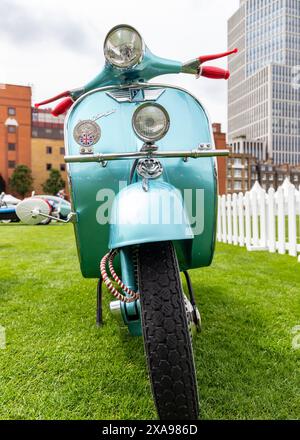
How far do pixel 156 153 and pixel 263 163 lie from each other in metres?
77.6

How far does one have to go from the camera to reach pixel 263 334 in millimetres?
1934

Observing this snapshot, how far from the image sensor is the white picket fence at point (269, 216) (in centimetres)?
459

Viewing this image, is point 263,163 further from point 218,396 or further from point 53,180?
point 218,396

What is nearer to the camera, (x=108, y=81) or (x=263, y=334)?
(x=108, y=81)

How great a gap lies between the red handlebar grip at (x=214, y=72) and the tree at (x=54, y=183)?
1450 inches

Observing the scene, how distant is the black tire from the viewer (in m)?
1.06

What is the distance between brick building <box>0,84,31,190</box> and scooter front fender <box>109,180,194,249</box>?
39.0 metres

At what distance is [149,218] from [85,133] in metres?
0.55

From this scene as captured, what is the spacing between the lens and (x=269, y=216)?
5.00m

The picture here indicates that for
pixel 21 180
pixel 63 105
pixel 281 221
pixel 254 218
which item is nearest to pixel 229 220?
pixel 254 218

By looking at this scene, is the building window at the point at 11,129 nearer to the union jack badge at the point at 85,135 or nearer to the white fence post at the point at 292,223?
the white fence post at the point at 292,223

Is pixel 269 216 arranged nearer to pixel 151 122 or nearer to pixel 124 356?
pixel 124 356

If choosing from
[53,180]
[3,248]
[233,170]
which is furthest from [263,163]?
[3,248]
